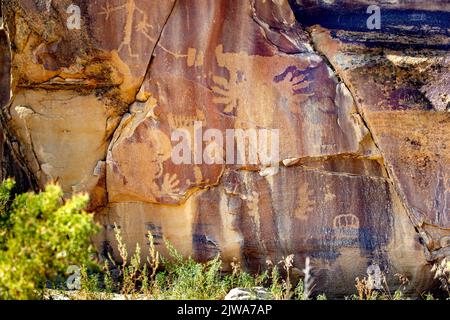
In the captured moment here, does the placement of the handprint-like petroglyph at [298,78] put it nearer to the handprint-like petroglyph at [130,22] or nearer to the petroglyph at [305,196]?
the petroglyph at [305,196]

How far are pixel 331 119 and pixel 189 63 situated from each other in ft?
3.68

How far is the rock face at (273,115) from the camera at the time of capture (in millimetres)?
5273

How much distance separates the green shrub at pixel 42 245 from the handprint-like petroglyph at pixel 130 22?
2003mm

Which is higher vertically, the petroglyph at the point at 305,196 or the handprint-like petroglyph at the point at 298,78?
the handprint-like petroglyph at the point at 298,78

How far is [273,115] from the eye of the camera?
5328 millimetres

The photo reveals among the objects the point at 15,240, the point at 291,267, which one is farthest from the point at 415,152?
the point at 15,240

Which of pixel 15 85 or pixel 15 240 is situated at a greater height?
pixel 15 85

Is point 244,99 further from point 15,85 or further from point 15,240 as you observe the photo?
point 15,240

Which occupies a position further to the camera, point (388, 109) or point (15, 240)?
point (388, 109)

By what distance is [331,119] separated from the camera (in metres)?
5.30

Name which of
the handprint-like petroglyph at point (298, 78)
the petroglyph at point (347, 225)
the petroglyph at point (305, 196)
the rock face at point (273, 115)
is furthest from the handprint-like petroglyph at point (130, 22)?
the petroglyph at point (347, 225)

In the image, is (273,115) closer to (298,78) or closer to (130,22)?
(298,78)

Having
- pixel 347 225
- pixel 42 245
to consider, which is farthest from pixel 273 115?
pixel 42 245

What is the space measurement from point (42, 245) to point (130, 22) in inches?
91.0
